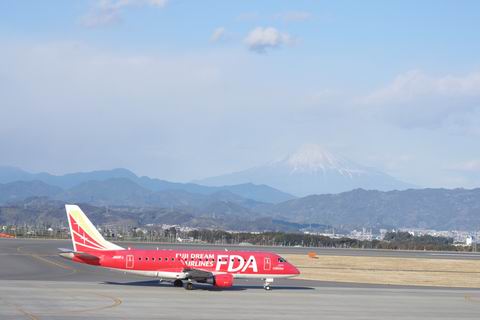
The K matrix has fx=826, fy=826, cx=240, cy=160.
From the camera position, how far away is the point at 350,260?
97.4 metres

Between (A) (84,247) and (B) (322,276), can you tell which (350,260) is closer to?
(B) (322,276)

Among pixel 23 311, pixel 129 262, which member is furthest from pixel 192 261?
pixel 23 311

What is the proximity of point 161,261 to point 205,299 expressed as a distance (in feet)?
24.0

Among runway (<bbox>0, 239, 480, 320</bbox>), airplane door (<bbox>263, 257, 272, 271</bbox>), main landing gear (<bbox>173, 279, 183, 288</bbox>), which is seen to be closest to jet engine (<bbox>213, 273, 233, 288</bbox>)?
runway (<bbox>0, 239, 480, 320</bbox>)

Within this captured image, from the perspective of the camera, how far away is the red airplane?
5838 centimetres

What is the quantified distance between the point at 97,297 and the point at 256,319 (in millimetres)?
11875

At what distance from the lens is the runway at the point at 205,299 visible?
45156mm

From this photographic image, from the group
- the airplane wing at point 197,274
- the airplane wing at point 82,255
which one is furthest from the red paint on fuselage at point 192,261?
the airplane wing at point 197,274

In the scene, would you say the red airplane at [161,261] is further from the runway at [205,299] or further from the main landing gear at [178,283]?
the runway at [205,299]

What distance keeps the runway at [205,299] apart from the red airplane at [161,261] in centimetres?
110

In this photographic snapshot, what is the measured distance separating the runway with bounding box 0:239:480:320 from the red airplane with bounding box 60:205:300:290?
1.10m

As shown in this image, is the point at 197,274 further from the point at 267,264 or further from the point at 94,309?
the point at 94,309

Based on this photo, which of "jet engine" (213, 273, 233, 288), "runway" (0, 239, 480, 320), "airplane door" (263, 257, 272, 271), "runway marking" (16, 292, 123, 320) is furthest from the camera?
"airplane door" (263, 257, 272, 271)

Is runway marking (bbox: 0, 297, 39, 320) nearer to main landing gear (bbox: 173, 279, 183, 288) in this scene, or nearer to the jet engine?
main landing gear (bbox: 173, 279, 183, 288)
